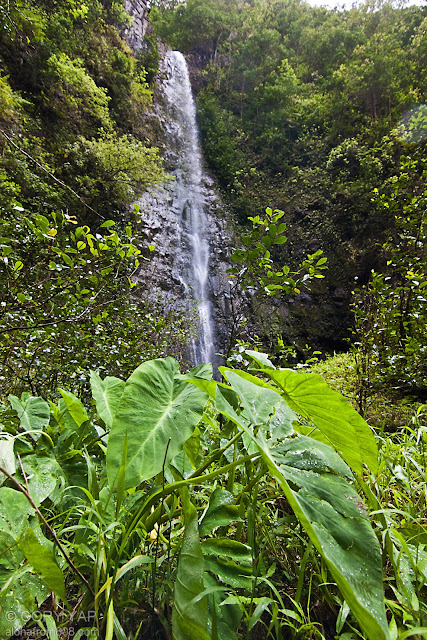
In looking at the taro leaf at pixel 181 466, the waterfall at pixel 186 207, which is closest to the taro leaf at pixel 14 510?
the taro leaf at pixel 181 466

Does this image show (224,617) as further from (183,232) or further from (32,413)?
(183,232)

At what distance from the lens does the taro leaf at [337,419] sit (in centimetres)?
48

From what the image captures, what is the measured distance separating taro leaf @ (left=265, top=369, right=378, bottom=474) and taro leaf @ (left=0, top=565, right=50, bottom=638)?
0.49 metres

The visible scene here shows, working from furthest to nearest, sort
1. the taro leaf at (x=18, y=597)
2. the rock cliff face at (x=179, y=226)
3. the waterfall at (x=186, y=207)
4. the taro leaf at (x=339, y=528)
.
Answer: the waterfall at (x=186, y=207) → the rock cliff face at (x=179, y=226) → the taro leaf at (x=18, y=597) → the taro leaf at (x=339, y=528)

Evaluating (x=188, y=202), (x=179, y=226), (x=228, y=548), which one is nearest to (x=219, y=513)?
(x=228, y=548)

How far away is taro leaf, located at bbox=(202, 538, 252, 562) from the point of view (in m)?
0.46

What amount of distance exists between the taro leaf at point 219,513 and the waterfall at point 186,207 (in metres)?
5.85

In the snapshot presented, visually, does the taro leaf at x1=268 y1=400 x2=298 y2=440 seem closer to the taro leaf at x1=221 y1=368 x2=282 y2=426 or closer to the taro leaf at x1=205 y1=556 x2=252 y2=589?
the taro leaf at x1=221 y1=368 x2=282 y2=426

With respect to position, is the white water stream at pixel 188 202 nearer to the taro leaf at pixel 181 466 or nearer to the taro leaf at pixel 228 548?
the taro leaf at pixel 181 466

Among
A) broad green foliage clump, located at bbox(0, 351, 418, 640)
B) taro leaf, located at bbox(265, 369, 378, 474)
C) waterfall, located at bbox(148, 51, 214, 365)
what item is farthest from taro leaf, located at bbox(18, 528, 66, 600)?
waterfall, located at bbox(148, 51, 214, 365)

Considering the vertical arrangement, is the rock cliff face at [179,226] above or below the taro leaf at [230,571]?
above

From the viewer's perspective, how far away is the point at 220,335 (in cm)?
702

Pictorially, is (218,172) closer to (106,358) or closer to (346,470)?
(106,358)

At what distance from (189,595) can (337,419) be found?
0.33 metres
